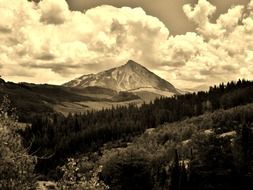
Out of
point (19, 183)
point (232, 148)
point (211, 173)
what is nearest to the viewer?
point (19, 183)

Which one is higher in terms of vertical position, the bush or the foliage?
the foliage

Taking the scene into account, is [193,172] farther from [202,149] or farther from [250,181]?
[250,181]

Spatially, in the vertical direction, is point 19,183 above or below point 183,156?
above

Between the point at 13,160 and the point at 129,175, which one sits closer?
the point at 13,160

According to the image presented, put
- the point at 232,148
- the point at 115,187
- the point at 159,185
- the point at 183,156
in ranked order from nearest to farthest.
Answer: the point at 115,187 < the point at 232,148 < the point at 159,185 < the point at 183,156

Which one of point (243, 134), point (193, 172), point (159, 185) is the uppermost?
point (243, 134)

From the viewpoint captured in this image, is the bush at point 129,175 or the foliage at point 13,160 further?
the bush at point 129,175

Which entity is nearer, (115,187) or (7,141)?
(7,141)

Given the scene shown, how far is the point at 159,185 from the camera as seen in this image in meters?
132

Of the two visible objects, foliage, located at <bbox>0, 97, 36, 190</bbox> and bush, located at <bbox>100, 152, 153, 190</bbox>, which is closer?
foliage, located at <bbox>0, 97, 36, 190</bbox>

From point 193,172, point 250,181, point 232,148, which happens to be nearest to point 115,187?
point 193,172

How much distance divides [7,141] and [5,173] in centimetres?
182

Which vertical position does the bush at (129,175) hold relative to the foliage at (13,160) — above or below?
below

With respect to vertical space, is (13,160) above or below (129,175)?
above
